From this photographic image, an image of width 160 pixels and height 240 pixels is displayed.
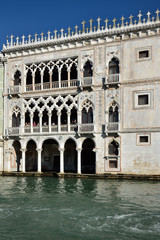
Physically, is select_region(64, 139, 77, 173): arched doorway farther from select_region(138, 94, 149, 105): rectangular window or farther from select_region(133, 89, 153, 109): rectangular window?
select_region(138, 94, 149, 105): rectangular window

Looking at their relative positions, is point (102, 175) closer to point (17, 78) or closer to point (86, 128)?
point (86, 128)

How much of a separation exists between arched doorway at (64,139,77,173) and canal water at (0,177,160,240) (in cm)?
1013

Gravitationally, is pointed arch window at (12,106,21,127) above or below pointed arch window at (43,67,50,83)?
below

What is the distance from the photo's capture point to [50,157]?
Answer: 3114cm

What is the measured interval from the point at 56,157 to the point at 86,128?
6.61 metres

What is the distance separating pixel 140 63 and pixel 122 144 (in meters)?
6.04

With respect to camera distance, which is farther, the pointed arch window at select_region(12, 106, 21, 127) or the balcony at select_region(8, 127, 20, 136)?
the pointed arch window at select_region(12, 106, 21, 127)

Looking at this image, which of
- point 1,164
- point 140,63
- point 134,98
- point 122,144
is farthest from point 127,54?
point 1,164

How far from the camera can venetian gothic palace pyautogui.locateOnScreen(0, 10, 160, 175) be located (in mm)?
24000

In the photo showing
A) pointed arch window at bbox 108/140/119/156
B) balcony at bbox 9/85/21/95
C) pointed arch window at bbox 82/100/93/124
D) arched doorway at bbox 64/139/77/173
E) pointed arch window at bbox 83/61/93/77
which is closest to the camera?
pointed arch window at bbox 108/140/119/156

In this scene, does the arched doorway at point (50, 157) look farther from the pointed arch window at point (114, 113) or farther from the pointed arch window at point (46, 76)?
the pointed arch window at point (114, 113)

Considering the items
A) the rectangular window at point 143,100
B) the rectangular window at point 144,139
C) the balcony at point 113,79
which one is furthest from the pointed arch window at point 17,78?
the rectangular window at point 144,139

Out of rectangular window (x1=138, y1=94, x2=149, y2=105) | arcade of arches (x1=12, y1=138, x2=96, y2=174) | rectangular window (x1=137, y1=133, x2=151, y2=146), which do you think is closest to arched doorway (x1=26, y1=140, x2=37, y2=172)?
arcade of arches (x1=12, y1=138, x2=96, y2=174)

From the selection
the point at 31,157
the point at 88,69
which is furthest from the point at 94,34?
the point at 31,157
